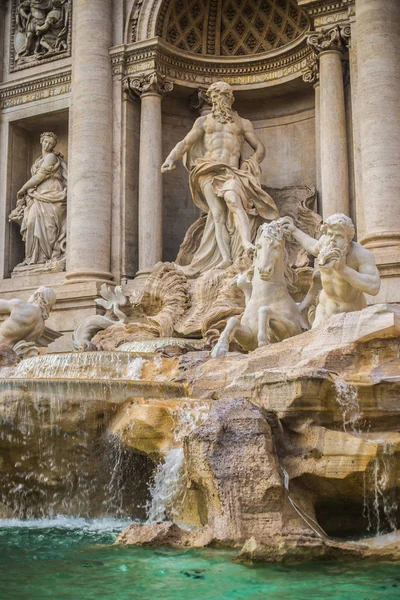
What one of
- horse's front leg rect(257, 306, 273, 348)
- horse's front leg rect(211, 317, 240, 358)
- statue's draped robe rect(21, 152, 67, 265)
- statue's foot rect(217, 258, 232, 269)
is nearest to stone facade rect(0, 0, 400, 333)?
statue's draped robe rect(21, 152, 67, 265)

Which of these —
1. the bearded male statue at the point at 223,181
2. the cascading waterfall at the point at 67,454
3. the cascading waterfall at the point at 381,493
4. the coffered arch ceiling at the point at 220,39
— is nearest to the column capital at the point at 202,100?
the coffered arch ceiling at the point at 220,39

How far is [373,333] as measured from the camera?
6777 mm

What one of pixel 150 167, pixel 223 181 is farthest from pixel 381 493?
pixel 150 167

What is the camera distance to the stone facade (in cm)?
1342

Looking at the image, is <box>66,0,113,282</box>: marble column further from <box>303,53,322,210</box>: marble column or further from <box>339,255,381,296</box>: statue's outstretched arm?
<box>339,255,381,296</box>: statue's outstretched arm

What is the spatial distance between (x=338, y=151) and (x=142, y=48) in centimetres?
446

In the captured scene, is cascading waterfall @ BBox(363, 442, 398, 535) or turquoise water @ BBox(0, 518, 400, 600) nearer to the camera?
turquoise water @ BBox(0, 518, 400, 600)

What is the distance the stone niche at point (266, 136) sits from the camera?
15.6 meters

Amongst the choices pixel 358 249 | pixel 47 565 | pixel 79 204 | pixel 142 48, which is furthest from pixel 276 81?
pixel 47 565

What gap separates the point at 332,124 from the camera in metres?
13.4

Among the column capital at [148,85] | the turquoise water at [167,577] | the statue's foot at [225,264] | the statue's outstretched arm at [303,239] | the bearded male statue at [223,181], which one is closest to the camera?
the turquoise water at [167,577]

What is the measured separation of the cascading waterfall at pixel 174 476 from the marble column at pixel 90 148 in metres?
8.04

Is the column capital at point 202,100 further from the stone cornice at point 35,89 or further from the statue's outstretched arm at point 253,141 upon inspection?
the stone cornice at point 35,89

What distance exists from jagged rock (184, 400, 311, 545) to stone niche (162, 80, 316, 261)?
10008 millimetres
